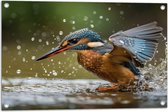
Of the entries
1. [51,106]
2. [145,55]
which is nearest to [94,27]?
[145,55]

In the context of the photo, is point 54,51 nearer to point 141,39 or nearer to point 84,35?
point 84,35

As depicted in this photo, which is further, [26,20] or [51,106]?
[26,20]

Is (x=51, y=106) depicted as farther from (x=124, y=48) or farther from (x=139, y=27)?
(x=139, y=27)

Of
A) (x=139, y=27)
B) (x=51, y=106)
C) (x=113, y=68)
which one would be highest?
(x=139, y=27)

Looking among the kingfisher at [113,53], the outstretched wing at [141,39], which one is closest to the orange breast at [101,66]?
the kingfisher at [113,53]

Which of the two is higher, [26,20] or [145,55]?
[26,20]

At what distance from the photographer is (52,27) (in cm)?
328

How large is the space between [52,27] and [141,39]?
0.52m

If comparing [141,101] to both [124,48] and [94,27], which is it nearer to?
[124,48]

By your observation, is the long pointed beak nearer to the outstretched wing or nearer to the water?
the water

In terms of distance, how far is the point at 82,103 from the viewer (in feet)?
10.1

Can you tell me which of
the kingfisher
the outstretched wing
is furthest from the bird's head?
the outstretched wing

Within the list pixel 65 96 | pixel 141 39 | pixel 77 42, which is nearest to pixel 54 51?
pixel 77 42

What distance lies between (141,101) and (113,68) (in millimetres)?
252
